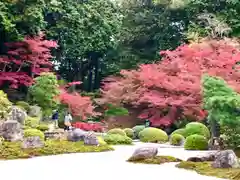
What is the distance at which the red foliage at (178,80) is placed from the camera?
20.0 metres

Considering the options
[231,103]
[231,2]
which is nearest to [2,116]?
[231,103]

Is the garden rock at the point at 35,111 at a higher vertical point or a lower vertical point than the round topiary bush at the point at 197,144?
higher

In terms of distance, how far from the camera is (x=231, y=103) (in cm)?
1065

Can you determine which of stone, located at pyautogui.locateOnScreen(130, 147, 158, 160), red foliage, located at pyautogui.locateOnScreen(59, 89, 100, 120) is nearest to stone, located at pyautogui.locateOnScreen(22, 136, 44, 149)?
stone, located at pyautogui.locateOnScreen(130, 147, 158, 160)

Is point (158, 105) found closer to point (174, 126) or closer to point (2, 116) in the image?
point (174, 126)

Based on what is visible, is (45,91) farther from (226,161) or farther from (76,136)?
(226,161)

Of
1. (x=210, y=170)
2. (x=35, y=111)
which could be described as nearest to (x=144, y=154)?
(x=210, y=170)

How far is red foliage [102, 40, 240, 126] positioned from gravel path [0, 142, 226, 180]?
9.30m

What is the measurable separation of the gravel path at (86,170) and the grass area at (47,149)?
0.50 meters

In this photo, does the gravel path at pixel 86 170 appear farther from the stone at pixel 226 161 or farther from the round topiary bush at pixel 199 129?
the round topiary bush at pixel 199 129

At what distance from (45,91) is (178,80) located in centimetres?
650

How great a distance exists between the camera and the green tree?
18906 mm

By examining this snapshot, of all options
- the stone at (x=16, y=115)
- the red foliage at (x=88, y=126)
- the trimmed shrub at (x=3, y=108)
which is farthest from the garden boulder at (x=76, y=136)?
the red foliage at (x=88, y=126)

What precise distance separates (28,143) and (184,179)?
5653mm
